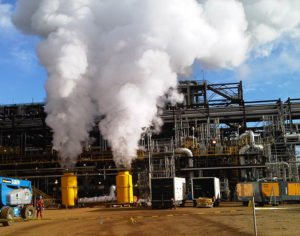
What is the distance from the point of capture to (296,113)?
193ft

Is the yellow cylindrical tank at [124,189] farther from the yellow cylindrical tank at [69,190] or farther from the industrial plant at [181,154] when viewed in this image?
the yellow cylindrical tank at [69,190]

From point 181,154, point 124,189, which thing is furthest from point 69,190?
point 181,154

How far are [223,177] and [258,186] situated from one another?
13.9 meters

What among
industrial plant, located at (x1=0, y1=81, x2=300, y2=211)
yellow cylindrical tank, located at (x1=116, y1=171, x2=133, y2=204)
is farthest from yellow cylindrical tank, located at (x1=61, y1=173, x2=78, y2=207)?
yellow cylindrical tank, located at (x1=116, y1=171, x2=133, y2=204)

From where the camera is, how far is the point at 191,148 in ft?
176

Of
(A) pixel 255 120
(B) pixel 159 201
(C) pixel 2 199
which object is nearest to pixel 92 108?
(B) pixel 159 201

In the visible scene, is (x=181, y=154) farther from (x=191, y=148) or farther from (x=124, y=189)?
(x=124, y=189)

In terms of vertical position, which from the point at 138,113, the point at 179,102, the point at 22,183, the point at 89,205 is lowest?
the point at 89,205

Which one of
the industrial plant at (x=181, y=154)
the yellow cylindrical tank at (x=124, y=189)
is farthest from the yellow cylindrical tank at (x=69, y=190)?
the yellow cylindrical tank at (x=124, y=189)

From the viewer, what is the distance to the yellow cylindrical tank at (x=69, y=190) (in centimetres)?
4556

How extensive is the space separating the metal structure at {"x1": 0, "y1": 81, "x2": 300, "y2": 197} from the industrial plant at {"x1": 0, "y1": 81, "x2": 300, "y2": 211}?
11cm

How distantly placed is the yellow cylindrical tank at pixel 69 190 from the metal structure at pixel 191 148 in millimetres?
2402

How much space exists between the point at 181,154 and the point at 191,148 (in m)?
3.19

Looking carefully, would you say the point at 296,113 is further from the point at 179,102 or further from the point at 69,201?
the point at 69,201
